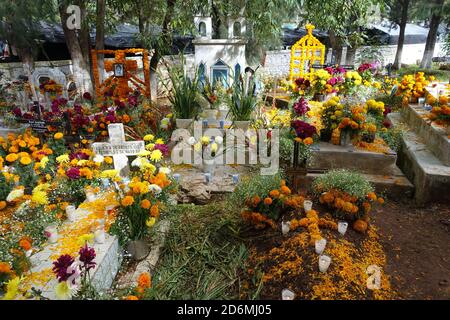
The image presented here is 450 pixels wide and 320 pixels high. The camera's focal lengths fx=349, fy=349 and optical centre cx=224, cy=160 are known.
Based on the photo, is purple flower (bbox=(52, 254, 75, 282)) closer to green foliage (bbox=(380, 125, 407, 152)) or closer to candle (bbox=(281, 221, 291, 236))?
candle (bbox=(281, 221, 291, 236))

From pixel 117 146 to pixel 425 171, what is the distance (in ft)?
13.5

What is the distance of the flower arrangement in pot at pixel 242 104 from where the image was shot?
243 inches

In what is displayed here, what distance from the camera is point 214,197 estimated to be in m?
4.87

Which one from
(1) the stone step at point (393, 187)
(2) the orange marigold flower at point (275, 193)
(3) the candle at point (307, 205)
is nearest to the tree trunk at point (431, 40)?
(1) the stone step at point (393, 187)

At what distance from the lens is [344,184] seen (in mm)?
3824

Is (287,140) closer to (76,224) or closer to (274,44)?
(76,224)

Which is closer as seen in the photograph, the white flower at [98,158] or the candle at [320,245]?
the candle at [320,245]

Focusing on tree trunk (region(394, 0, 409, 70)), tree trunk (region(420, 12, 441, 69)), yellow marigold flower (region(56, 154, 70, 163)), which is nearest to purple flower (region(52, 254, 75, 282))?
yellow marigold flower (region(56, 154, 70, 163))

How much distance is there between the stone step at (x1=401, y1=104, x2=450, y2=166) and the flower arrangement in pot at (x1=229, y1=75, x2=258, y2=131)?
2.93 meters

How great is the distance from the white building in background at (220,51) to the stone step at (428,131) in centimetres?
357

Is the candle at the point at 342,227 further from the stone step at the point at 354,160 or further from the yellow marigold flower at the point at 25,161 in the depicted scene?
the yellow marigold flower at the point at 25,161

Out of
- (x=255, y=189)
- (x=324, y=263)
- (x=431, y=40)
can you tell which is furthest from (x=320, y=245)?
(x=431, y=40)

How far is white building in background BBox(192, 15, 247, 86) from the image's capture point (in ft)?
24.7

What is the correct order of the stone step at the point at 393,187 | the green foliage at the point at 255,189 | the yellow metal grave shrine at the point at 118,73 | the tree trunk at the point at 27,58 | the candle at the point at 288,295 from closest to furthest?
the candle at the point at 288,295 < the green foliage at the point at 255,189 < the stone step at the point at 393,187 < the yellow metal grave shrine at the point at 118,73 < the tree trunk at the point at 27,58
